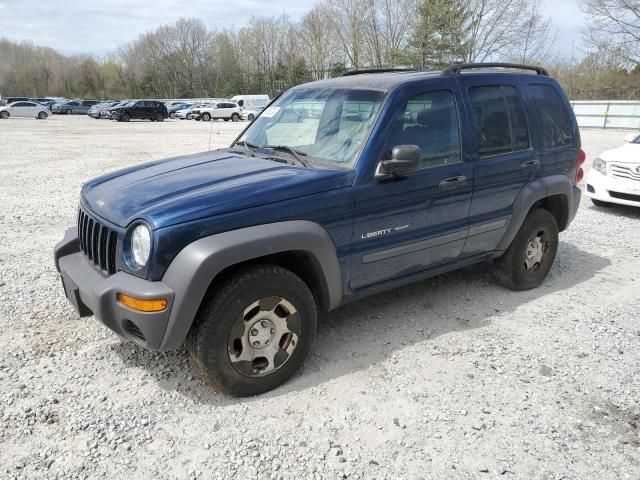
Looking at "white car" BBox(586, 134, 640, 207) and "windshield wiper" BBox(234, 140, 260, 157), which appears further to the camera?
"white car" BBox(586, 134, 640, 207)

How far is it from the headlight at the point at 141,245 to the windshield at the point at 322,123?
51.6 inches

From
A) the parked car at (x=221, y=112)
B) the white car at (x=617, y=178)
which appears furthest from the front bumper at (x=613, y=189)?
the parked car at (x=221, y=112)

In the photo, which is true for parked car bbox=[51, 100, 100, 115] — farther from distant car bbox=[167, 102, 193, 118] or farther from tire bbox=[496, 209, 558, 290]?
tire bbox=[496, 209, 558, 290]

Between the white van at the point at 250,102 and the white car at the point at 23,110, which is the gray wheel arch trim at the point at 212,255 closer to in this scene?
the white van at the point at 250,102

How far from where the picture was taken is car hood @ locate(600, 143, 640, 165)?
789cm

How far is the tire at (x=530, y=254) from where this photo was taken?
471cm

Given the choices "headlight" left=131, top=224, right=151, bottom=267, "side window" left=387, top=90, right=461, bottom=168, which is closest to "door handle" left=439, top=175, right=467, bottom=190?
"side window" left=387, top=90, right=461, bottom=168

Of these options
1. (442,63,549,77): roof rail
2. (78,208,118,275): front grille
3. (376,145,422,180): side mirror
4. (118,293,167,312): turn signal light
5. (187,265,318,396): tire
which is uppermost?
(442,63,549,77): roof rail

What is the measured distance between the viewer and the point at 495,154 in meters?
4.23

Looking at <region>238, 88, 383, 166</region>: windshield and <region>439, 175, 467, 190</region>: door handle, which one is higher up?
<region>238, 88, 383, 166</region>: windshield

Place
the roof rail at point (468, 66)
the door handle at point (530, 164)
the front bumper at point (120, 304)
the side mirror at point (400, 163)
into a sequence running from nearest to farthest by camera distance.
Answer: the front bumper at point (120, 304), the side mirror at point (400, 163), the roof rail at point (468, 66), the door handle at point (530, 164)

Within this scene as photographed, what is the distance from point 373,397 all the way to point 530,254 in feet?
8.16

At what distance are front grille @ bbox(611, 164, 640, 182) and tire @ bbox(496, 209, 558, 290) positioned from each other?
385cm

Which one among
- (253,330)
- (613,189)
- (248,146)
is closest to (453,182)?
(248,146)
